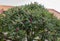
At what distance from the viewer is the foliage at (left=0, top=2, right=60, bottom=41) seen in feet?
4.75

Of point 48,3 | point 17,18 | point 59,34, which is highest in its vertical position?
point 17,18

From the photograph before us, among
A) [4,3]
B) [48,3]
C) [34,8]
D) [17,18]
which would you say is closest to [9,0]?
[4,3]

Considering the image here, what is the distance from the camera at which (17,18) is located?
61.4 inches

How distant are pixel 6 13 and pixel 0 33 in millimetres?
237

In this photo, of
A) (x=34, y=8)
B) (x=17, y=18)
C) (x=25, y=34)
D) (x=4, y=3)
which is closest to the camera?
(x=25, y=34)

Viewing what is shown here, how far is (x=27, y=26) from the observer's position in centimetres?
150

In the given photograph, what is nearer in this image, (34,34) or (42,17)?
(34,34)

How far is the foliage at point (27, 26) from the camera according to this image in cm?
145

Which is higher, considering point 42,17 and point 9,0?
point 42,17

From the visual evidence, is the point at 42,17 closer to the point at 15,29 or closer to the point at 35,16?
the point at 35,16

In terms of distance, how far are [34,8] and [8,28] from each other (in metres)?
0.45

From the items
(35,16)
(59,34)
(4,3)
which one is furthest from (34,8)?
(4,3)

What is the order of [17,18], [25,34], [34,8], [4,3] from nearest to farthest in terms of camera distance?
[25,34]
[17,18]
[34,8]
[4,3]

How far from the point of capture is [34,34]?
4.81 ft
